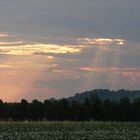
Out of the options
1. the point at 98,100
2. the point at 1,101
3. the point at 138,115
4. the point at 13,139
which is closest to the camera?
the point at 13,139

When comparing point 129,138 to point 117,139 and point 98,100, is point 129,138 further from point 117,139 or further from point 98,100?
point 98,100

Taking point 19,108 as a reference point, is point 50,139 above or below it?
below

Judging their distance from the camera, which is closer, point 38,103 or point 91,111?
point 91,111

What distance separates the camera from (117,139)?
3394 centimetres

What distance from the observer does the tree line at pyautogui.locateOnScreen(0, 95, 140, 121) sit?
244ft

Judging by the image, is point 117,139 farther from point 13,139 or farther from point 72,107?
point 72,107

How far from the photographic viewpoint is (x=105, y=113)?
75.1m

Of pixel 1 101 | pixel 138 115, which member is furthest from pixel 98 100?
pixel 1 101

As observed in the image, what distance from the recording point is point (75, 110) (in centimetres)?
7694

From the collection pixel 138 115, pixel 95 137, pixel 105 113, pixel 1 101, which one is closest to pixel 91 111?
pixel 105 113

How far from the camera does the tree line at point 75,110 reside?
7425 cm

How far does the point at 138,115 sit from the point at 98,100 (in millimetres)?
8186

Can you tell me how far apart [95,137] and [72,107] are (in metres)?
42.3

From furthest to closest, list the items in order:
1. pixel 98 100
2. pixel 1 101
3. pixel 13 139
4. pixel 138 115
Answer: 1. pixel 1 101
2. pixel 98 100
3. pixel 138 115
4. pixel 13 139
